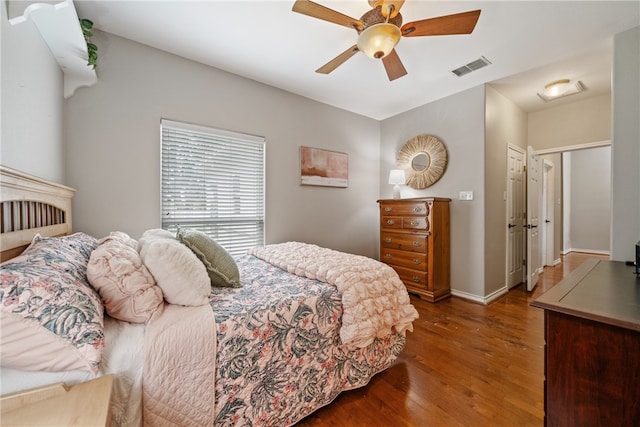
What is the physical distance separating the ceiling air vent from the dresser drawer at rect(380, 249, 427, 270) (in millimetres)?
2150

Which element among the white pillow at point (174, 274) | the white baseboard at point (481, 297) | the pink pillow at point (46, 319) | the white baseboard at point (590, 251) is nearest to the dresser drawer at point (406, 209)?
the white baseboard at point (481, 297)

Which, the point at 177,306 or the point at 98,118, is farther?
the point at 98,118

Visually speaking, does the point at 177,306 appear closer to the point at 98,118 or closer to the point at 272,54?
the point at 98,118

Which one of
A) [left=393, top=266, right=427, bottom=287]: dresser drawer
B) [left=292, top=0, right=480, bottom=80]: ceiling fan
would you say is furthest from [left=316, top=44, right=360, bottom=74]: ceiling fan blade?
[left=393, top=266, right=427, bottom=287]: dresser drawer

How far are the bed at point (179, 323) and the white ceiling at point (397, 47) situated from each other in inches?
61.2

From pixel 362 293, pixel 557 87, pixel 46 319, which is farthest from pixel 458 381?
pixel 557 87

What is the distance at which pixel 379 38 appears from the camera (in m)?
1.65

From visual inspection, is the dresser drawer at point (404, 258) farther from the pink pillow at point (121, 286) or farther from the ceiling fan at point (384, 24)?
the pink pillow at point (121, 286)

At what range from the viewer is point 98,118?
2082mm

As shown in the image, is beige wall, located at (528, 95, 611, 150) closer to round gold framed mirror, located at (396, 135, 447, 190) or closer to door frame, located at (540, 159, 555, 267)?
door frame, located at (540, 159, 555, 267)

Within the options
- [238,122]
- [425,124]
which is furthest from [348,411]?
[425,124]

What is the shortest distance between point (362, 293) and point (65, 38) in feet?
8.39

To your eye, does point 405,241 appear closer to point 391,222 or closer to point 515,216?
point 391,222

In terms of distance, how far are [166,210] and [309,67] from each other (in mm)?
2098
